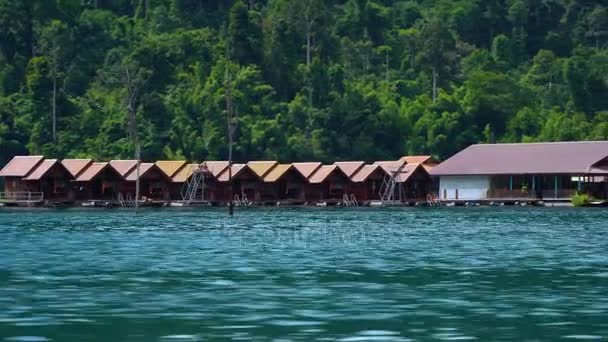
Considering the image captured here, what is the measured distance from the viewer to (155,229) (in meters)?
63.7

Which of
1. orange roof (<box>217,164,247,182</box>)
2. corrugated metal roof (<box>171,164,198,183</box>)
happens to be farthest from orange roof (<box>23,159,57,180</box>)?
orange roof (<box>217,164,247,182</box>)

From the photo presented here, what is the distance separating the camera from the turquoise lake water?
2256 cm

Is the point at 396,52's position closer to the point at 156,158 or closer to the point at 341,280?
the point at 156,158

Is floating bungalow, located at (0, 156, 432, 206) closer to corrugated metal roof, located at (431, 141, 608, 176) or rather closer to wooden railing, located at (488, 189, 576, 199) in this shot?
corrugated metal roof, located at (431, 141, 608, 176)

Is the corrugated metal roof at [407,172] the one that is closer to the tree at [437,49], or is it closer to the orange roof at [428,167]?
the orange roof at [428,167]

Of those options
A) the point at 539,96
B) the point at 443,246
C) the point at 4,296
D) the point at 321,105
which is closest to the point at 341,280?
the point at 4,296

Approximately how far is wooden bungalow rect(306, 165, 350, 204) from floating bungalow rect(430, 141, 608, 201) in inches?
297

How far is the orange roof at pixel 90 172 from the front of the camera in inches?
4427

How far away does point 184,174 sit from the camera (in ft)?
377

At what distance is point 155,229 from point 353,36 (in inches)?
4534

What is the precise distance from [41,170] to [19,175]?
6.65ft

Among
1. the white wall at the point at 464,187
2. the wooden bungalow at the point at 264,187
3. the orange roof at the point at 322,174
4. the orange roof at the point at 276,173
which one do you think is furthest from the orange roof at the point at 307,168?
the white wall at the point at 464,187

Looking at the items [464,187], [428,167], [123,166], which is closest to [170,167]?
[123,166]

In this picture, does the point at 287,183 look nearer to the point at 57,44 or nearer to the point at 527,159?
the point at 527,159
